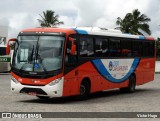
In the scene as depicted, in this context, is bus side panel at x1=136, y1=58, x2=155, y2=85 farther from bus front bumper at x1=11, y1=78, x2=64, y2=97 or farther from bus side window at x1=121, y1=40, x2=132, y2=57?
bus front bumper at x1=11, y1=78, x2=64, y2=97

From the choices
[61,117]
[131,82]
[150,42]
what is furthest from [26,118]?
[150,42]

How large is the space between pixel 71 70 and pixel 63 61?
691 millimetres

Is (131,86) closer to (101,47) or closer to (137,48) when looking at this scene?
(137,48)

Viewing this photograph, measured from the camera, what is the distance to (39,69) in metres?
16.8

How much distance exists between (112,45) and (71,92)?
14.3ft

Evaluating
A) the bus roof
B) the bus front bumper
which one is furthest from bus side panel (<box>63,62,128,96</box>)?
the bus roof

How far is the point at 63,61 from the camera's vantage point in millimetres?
16750

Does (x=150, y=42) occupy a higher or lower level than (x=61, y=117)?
higher

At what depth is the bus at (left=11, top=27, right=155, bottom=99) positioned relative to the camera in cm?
1670

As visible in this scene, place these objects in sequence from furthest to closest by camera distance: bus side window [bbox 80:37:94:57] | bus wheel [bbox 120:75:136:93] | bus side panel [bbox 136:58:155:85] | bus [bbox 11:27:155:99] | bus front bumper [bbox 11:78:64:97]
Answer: bus side panel [bbox 136:58:155:85] < bus wheel [bbox 120:75:136:93] < bus side window [bbox 80:37:94:57] < bus [bbox 11:27:155:99] < bus front bumper [bbox 11:78:64:97]

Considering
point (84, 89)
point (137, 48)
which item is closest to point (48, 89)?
point (84, 89)

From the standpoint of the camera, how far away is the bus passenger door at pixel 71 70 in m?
16.9

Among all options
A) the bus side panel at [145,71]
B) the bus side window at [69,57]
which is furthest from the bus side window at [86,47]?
the bus side panel at [145,71]

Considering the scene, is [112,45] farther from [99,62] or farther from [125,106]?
[125,106]
